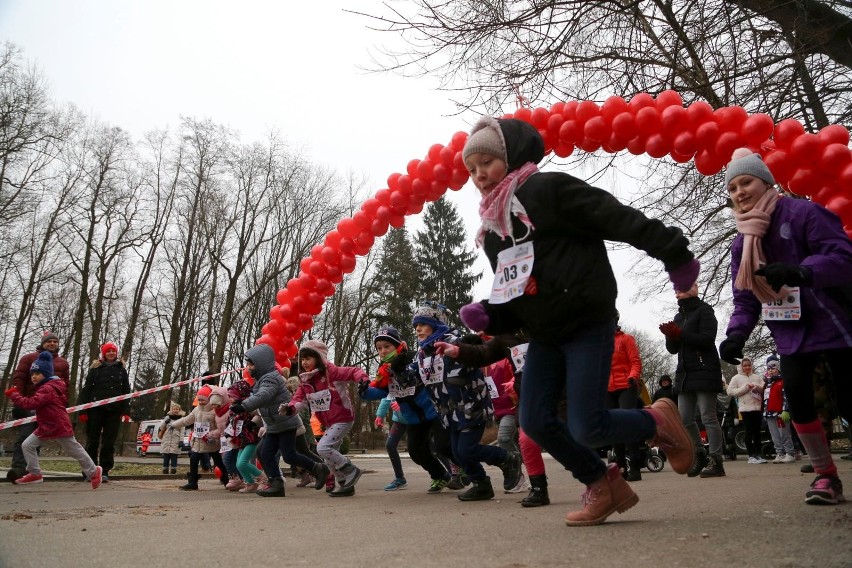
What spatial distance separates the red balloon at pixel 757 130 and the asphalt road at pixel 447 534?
2838 mm

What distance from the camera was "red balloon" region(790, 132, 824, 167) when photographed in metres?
5.74

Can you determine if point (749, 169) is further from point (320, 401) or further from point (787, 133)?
point (320, 401)

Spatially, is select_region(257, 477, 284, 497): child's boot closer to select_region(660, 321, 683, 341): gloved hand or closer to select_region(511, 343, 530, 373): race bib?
select_region(511, 343, 530, 373): race bib

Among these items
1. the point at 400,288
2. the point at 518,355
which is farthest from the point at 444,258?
the point at 518,355

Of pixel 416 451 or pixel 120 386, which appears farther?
pixel 120 386

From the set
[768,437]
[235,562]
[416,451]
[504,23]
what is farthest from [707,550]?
[768,437]

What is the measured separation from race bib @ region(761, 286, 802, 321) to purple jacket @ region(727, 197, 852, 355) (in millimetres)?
40

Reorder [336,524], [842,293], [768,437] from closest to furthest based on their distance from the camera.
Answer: [842,293] < [336,524] < [768,437]

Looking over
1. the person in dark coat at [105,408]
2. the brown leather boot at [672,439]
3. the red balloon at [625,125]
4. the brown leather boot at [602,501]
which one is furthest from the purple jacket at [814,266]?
the person in dark coat at [105,408]

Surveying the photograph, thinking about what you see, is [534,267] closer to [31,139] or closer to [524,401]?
[524,401]

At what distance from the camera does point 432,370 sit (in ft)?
22.6

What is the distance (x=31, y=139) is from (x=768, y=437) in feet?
60.2

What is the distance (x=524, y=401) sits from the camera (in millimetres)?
3787

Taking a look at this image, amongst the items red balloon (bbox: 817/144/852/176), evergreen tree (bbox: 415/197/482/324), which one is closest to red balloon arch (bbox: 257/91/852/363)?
red balloon (bbox: 817/144/852/176)
